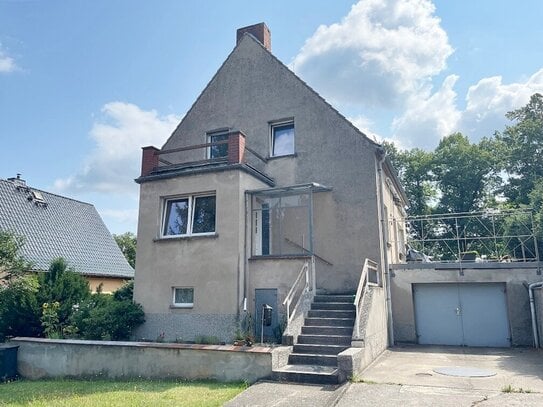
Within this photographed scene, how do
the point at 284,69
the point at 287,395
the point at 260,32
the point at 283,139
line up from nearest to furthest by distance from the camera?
the point at 287,395, the point at 283,139, the point at 284,69, the point at 260,32

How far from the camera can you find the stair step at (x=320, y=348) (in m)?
9.03

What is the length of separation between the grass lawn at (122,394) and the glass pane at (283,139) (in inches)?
338

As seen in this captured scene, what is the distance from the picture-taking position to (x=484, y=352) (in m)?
11.6

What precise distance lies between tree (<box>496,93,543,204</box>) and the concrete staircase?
87.2 feet

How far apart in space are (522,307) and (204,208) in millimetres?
11002

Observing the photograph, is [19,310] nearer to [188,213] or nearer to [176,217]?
[176,217]

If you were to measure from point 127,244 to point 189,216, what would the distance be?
1480 inches

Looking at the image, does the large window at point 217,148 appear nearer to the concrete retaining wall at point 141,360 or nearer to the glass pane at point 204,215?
the glass pane at point 204,215

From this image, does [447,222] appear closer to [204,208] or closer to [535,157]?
[535,157]

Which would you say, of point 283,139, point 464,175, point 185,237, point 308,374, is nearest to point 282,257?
point 185,237

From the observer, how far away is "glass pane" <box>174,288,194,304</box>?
12430 millimetres

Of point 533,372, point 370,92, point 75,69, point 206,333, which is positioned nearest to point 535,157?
point 370,92

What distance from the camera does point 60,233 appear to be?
73.6ft

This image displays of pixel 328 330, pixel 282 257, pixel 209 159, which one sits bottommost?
pixel 328 330
